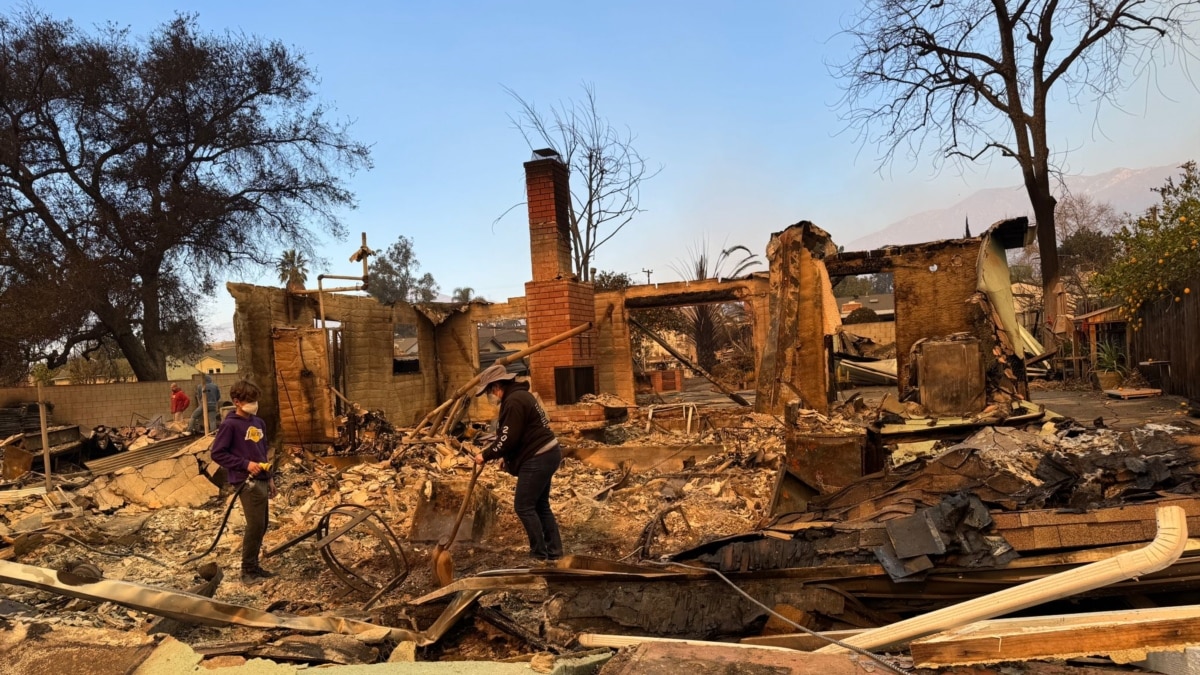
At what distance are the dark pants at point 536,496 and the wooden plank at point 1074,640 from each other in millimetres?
2824

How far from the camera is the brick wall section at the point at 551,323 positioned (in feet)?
26.9

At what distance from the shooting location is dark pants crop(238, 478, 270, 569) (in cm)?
473

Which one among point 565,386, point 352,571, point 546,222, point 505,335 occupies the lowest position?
point 352,571

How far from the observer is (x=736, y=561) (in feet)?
11.2

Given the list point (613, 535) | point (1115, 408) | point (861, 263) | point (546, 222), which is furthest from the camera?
point (1115, 408)

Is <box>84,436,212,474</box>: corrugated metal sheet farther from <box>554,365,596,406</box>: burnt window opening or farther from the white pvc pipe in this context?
the white pvc pipe

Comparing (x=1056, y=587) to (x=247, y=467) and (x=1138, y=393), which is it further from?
(x=1138, y=393)

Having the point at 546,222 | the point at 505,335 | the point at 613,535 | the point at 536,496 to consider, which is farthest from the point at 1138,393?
the point at 505,335

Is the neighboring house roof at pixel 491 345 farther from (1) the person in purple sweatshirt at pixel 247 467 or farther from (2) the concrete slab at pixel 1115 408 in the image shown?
(1) the person in purple sweatshirt at pixel 247 467

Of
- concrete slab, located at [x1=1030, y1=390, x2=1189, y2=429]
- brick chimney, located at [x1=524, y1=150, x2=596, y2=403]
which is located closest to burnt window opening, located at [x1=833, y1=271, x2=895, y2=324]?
concrete slab, located at [x1=1030, y1=390, x2=1189, y2=429]

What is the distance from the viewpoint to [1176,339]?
11.0 meters

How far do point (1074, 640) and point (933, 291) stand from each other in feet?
25.5

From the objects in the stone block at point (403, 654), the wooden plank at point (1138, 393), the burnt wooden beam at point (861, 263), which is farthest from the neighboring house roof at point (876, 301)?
the stone block at point (403, 654)

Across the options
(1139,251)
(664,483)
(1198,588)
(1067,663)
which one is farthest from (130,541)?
(1139,251)
